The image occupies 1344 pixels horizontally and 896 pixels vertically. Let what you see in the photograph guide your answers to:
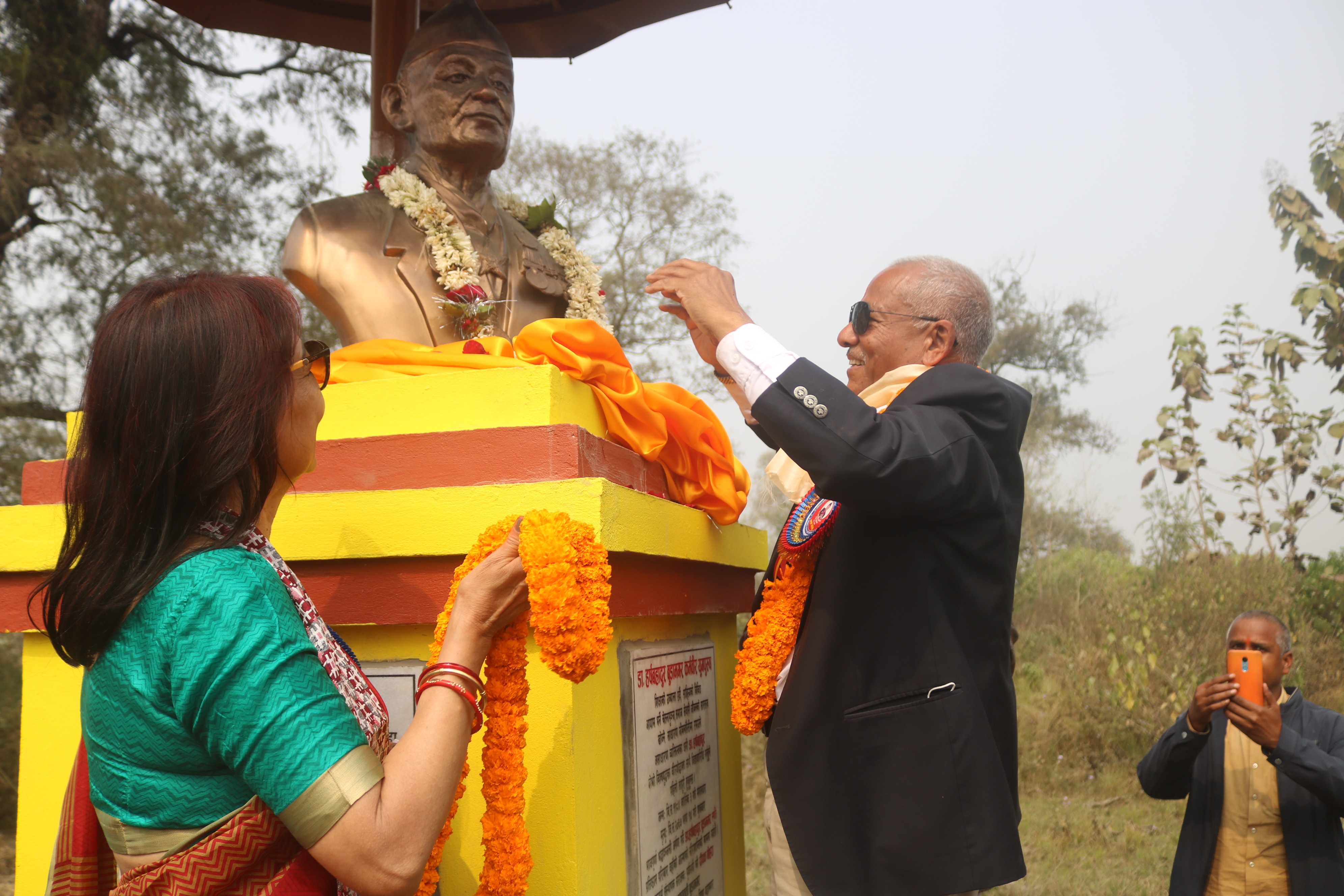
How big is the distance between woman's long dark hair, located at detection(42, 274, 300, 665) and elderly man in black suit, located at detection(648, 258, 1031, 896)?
94 cm

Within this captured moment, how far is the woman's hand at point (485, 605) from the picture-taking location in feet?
4.86

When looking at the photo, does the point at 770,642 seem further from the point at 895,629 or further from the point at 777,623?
the point at 895,629

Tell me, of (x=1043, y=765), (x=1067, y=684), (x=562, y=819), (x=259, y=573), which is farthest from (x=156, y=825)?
(x=1067, y=684)

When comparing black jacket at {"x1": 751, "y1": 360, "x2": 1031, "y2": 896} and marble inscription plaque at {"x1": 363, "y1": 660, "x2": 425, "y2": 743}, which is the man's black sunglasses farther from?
marble inscription plaque at {"x1": 363, "y1": 660, "x2": 425, "y2": 743}

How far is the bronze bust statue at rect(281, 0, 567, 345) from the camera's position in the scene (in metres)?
3.01

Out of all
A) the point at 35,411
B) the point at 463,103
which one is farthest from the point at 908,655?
the point at 35,411

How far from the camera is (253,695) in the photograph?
1.23m

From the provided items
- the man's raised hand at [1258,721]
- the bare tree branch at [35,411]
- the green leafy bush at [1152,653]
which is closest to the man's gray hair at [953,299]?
the man's raised hand at [1258,721]

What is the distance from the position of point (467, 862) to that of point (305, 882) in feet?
2.75

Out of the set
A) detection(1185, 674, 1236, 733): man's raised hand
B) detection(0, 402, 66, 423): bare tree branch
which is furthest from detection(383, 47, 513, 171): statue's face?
detection(0, 402, 66, 423): bare tree branch

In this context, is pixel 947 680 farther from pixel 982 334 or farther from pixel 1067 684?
pixel 1067 684

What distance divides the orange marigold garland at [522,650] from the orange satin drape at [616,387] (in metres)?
0.70

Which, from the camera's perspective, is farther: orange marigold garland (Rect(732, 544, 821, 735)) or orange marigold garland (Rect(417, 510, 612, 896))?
orange marigold garland (Rect(732, 544, 821, 735))

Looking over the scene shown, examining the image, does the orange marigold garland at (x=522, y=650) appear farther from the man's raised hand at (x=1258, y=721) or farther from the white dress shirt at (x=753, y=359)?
the man's raised hand at (x=1258, y=721)
